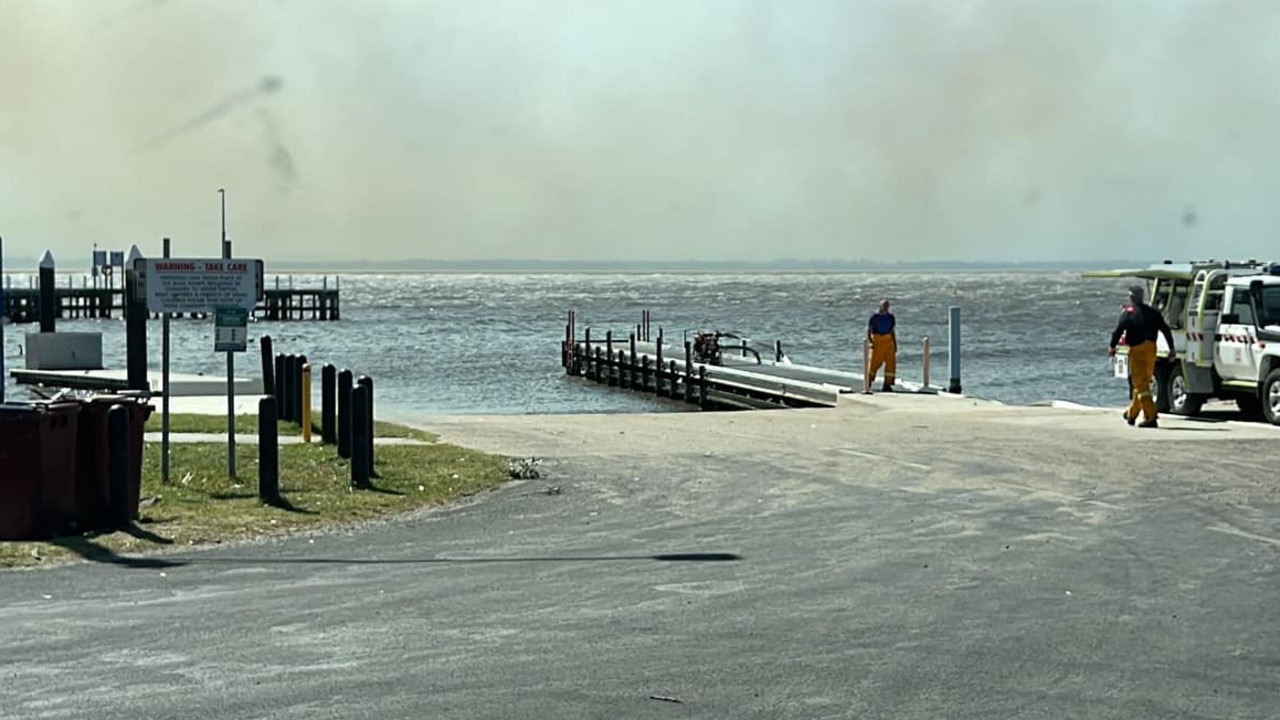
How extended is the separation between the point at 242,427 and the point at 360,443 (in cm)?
623

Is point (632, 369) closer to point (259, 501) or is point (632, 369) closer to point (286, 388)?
point (286, 388)

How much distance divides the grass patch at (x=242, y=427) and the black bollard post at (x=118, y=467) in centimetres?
769

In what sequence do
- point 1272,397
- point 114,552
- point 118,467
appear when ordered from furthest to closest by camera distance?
point 1272,397, point 118,467, point 114,552

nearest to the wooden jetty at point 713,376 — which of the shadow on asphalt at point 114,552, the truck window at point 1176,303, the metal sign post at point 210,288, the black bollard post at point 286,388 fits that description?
the truck window at point 1176,303

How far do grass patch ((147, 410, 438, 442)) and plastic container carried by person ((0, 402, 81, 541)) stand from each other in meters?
7.88

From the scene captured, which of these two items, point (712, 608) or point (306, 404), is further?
point (306, 404)

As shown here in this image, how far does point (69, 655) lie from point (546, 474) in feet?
30.0

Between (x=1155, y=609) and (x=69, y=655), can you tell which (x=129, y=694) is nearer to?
(x=69, y=655)

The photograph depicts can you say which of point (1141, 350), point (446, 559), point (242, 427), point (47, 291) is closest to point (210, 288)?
point (446, 559)

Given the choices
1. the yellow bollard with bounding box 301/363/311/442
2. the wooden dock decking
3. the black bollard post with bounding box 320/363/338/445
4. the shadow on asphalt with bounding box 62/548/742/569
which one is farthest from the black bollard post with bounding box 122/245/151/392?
the wooden dock decking

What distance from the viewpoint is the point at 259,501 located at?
15.2 meters

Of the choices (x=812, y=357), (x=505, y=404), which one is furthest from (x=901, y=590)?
(x=812, y=357)

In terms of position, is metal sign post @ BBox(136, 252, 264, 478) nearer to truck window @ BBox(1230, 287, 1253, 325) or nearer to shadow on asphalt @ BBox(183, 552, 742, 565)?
shadow on asphalt @ BBox(183, 552, 742, 565)

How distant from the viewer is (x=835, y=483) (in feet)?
55.1
